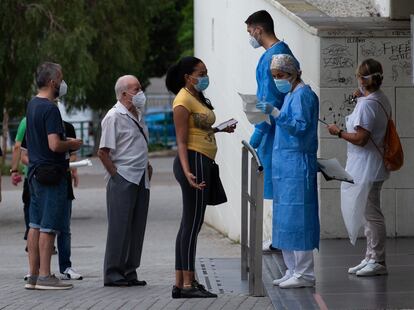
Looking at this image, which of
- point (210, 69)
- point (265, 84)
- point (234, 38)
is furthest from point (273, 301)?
point (210, 69)

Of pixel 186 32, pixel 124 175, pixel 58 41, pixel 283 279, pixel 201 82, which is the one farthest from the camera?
pixel 186 32

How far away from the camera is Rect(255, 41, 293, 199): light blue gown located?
1162cm

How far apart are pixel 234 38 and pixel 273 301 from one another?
26.5ft

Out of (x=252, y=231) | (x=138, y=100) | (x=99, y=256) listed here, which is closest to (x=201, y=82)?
(x=138, y=100)

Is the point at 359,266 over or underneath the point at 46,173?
underneath

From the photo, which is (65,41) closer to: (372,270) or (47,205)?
(47,205)

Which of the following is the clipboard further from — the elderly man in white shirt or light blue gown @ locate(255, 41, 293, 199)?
the elderly man in white shirt

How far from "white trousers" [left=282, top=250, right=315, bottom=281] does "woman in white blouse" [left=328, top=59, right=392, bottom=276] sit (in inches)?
26.3

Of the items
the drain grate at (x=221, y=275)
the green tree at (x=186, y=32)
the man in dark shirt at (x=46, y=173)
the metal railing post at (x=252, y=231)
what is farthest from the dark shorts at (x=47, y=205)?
the green tree at (x=186, y=32)

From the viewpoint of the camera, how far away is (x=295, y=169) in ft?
33.1

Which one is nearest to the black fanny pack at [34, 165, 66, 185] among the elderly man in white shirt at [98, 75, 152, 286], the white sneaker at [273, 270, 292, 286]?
the elderly man in white shirt at [98, 75, 152, 286]

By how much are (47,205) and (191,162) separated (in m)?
1.52

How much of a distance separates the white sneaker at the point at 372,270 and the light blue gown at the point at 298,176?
0.88 metres

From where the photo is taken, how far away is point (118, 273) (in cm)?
1124
